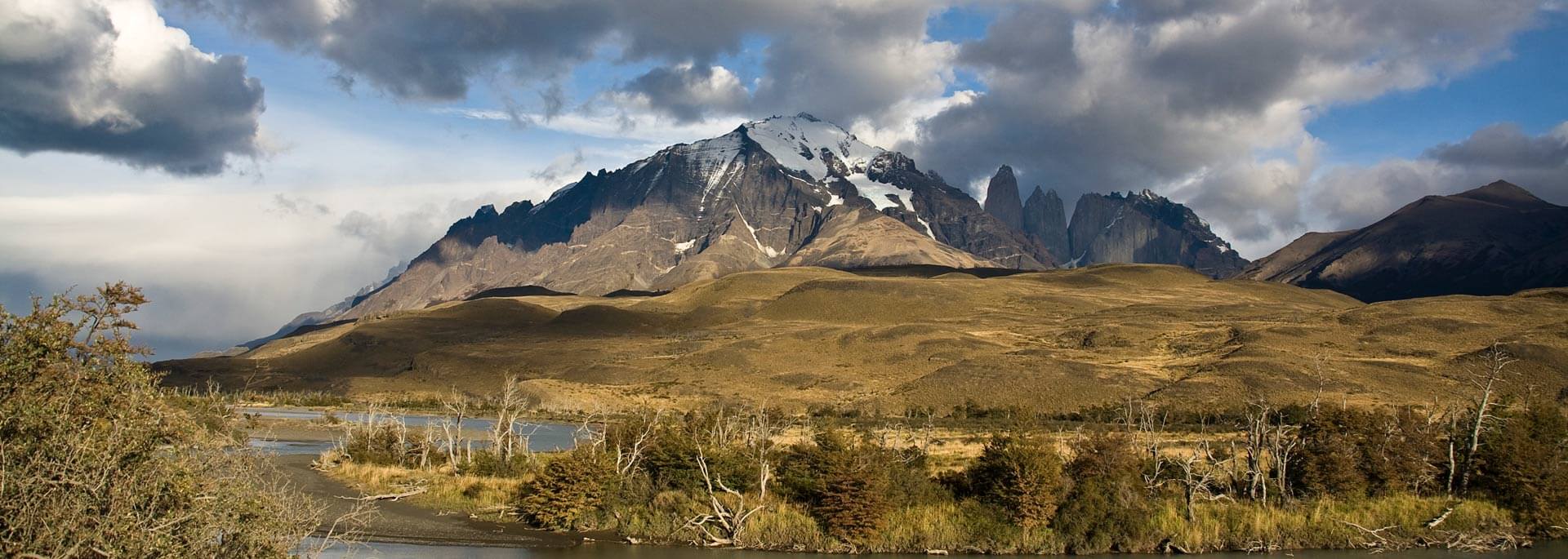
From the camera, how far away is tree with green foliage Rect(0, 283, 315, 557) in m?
16.7

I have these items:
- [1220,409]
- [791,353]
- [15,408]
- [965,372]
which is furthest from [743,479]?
[791,353]

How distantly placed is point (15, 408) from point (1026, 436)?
38.4 meters

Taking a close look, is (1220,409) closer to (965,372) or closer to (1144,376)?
(1144,376)

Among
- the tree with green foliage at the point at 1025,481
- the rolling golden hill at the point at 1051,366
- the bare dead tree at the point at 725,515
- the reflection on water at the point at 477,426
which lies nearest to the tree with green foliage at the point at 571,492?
the bare dead tree at the point at 725,515

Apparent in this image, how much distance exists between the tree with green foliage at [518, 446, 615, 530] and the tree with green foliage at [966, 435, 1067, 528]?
1662cm

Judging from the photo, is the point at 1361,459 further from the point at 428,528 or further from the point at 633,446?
the point at 428,528

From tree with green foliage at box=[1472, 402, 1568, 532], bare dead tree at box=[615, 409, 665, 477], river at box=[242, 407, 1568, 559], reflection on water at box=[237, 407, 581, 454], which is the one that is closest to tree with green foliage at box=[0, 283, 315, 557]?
river at box=[242, 407, 1568, 559]

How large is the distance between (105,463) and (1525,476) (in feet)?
174

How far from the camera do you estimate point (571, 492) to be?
47.8 m

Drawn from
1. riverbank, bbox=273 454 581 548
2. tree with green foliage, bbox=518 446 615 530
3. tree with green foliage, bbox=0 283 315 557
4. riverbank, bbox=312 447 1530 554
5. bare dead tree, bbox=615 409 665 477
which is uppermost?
tree with green foliage, bbox=0 283 315 557

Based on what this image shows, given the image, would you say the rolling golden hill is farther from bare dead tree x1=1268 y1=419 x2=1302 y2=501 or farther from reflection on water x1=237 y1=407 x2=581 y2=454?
bare dead tree x1=1268 y1=419 x2=1302 y2=501

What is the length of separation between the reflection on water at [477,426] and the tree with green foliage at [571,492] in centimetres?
3334

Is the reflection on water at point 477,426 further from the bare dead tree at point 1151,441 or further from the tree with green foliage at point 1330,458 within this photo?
the tree with green foliage at point 1330,458

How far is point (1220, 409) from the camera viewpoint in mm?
117000
